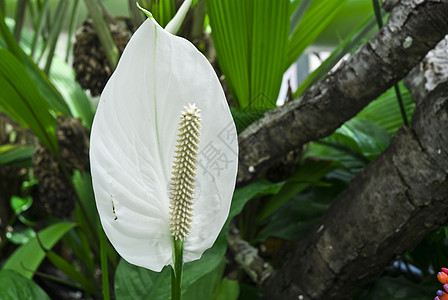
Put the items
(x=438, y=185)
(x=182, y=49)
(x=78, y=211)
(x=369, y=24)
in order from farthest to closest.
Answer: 1. (x=78, y=211)
2. (x=369, y=24)
3. (x=438, y=185)
4. (x=182, y=49)

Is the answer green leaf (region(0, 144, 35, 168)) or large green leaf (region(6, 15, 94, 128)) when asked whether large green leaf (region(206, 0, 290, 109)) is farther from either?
green leaf (region(0, 144, 35, 168))

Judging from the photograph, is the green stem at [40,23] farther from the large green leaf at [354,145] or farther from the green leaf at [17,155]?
the large green leaf at [354,145]

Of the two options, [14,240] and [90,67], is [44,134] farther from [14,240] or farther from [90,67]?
[14,240]

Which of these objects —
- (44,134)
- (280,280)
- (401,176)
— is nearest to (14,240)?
(44,134)

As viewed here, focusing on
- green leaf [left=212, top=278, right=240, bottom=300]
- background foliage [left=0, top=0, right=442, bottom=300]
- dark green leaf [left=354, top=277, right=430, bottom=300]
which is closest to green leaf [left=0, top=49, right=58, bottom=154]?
background foliage [left=0, top=0, right=442, bottom=300]

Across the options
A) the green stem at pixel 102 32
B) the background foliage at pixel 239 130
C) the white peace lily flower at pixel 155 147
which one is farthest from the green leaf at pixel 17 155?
the white peace lily flower at pixel 155 147

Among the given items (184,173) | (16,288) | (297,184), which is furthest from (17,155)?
(184,173)
